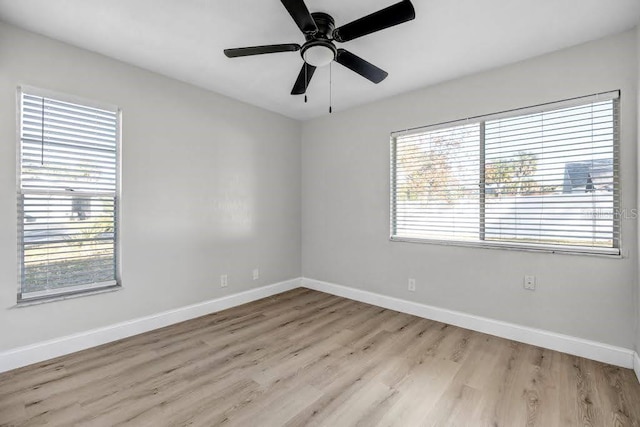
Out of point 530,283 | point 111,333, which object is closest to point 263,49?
point 111,333

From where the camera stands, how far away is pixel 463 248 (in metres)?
2.99

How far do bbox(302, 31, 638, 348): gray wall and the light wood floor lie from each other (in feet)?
1.21

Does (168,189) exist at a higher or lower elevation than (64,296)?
higher

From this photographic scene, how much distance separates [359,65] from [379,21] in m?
0.53

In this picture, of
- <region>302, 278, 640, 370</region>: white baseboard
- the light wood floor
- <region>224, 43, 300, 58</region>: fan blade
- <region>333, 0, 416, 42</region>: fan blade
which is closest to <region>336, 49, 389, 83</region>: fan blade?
<region>333, 0, 416, 42</region>: fan blade

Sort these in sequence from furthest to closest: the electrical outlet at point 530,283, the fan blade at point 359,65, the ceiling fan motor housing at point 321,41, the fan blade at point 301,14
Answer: the electrical outlet at point 530,283 → the fan blade at point 359,65 → the ceiling fan motor housing at point 321,41 → the fan blade at point 301,14

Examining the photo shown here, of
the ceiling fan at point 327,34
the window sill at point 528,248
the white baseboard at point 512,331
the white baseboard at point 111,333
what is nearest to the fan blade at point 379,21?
the ceiling fan at point 327,34

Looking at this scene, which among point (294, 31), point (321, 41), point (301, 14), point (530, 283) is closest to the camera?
point (301, 14)

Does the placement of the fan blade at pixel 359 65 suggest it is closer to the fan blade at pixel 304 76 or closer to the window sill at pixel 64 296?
the fan blade at pixel 304 76

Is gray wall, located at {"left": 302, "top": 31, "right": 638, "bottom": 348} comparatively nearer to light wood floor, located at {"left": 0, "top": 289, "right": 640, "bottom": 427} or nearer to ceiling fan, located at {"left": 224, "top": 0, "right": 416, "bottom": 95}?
light wood floor, located at {"left": 0, "top": 289, "right": 640, "bottom": 427}

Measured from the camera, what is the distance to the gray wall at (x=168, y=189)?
2.19m

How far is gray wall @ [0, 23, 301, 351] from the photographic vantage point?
219 cm

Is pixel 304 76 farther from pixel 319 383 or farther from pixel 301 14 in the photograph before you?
pixel 319 383

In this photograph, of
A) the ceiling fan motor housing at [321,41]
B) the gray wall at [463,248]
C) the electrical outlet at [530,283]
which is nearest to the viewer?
the ceiling fan motor housing at [321,41]
